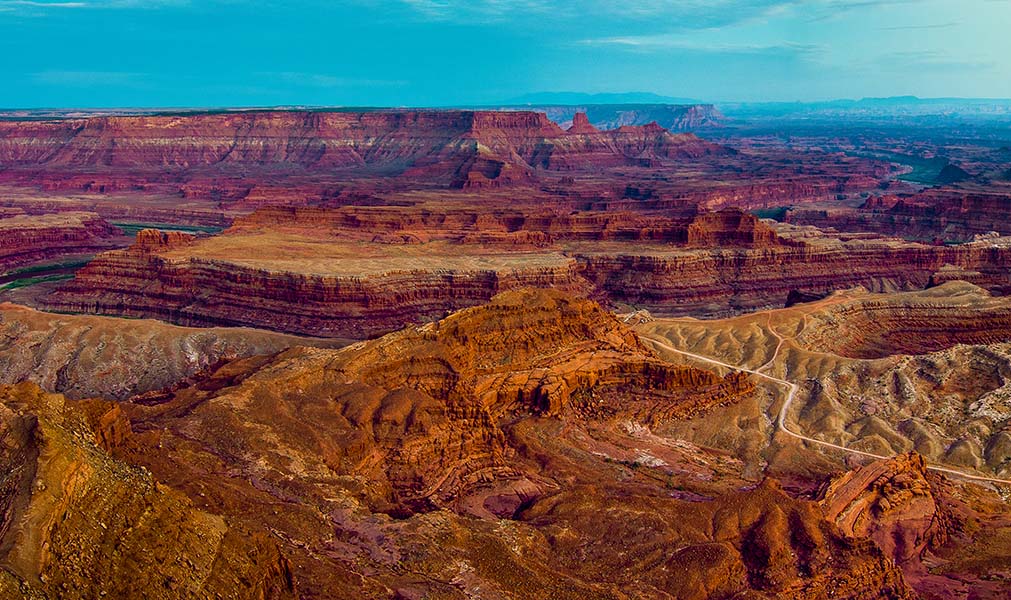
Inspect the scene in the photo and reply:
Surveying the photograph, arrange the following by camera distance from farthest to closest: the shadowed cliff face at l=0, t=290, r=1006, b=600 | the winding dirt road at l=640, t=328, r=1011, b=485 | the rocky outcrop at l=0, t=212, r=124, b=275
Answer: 1. the rocky outcrop at l=0, t=212, r=124, b=275
2. the winding dirt road at l=640, t=328, r=1011, b=485
3. the shadowed cliff face at l=0, t=290, r=1006, b=600

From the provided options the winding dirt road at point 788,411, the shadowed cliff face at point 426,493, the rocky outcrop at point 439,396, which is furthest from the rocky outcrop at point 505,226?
the shadowed cliff face at point 426,493

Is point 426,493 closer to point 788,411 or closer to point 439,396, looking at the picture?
point 439,396

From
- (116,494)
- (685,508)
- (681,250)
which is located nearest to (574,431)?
(685,508)

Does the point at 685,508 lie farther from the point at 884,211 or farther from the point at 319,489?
the point at 884,211

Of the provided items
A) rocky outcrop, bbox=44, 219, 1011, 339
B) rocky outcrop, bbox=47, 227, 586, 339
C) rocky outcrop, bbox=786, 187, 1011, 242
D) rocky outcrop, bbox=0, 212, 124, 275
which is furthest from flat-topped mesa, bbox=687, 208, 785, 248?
rocky outcrop, bbox=0, 212, 124, 275

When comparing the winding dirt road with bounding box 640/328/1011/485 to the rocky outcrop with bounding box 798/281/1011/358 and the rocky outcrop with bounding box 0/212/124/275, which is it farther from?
the rocky outcrop with bounding box 0/212/124/275

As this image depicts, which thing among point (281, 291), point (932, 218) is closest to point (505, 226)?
point (281, 291)
